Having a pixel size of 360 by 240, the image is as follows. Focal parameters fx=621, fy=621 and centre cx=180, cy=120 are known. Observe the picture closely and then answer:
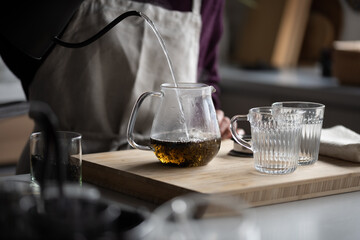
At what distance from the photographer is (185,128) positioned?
1.06 metres

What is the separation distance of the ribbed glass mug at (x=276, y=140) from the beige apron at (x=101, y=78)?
0.46m

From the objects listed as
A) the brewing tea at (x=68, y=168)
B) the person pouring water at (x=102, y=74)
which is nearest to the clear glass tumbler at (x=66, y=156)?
the brewing tea at (x=68, y=168)

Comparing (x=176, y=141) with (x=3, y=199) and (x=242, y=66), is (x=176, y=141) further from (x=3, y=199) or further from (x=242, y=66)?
(x=242, y=66)

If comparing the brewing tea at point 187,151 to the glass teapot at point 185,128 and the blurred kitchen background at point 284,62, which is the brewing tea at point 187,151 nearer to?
the glass teapot at point 185,128

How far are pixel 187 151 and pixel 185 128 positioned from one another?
5cm

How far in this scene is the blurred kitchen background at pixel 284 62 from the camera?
244cm

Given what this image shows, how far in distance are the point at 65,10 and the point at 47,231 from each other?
23.8 inches

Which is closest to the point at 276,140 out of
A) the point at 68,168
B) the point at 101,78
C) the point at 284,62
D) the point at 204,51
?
the point at 68,168

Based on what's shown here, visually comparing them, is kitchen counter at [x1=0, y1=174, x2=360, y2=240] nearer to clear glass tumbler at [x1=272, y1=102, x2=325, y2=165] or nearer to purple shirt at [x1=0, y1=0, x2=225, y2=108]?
clear glass tumbler at [x1=272, y1=102, x2=325, y2=165]

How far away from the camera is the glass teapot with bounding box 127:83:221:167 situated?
40.8 inches

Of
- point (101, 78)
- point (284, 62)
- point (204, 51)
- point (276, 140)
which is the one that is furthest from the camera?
point (284, 62)

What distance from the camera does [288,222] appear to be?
856 mm

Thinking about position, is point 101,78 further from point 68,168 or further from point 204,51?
point 68,168

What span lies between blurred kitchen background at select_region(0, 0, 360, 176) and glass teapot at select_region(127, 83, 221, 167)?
1371 mm
